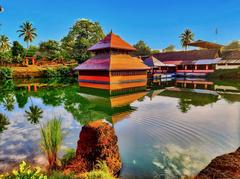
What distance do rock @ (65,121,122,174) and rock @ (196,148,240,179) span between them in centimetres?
202

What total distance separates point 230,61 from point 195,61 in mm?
6305

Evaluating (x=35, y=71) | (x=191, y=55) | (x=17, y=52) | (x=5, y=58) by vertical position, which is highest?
(x=17, y=52)

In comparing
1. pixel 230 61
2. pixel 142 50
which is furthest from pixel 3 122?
pixel 142 50

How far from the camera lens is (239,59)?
35.8m

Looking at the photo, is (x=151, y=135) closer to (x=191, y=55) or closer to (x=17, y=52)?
(x=191, y=55)

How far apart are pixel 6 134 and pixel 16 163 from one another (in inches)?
128

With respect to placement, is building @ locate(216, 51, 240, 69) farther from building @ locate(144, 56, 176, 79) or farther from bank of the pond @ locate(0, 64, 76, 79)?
bank of the pond @ locate(0, 64, 76, 79)

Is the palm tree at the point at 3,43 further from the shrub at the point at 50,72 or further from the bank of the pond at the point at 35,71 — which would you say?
the shrub at the point at 50,72

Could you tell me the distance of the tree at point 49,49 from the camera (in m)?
44.9

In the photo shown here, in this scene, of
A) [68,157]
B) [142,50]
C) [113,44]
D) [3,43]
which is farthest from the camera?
[142,50]

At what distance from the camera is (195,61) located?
40.2 m

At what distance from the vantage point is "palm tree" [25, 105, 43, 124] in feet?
35.3

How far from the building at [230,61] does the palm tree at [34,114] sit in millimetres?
34344

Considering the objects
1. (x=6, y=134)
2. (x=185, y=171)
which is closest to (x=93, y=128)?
(x=185, y=171)
